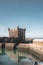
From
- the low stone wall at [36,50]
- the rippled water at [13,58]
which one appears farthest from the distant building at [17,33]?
the rippled water at [13,58]

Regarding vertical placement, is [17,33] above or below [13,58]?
above

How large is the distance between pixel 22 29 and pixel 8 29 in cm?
327

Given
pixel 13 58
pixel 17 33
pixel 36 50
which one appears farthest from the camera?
pixel 17 33

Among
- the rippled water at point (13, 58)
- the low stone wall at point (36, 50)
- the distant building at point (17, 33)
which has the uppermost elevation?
the distant building at point (17, 33)

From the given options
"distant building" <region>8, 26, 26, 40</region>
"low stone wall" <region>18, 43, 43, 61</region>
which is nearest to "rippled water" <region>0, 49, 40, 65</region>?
"low stone wall" <region>18, 43, 43, 61</region>

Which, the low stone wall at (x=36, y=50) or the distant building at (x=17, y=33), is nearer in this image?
the low stone wall at (x=36, y=50)

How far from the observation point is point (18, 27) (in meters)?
27.3

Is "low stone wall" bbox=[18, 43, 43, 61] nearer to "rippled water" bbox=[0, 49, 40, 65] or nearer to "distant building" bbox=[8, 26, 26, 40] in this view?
"rippled water" bbox=[0, 49, 40, 65]

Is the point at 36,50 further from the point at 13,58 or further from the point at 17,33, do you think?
the point at 17,33

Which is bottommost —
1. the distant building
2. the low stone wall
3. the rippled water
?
the rippled water

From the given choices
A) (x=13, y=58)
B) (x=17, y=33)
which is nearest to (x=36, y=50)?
(x=13, y=58)

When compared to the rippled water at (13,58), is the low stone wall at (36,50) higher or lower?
higher

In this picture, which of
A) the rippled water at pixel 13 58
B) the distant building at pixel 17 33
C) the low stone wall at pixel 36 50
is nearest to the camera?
the rippled water at pixel 13 58

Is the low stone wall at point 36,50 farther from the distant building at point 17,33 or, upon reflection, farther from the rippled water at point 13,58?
the distant building at point 17,33
